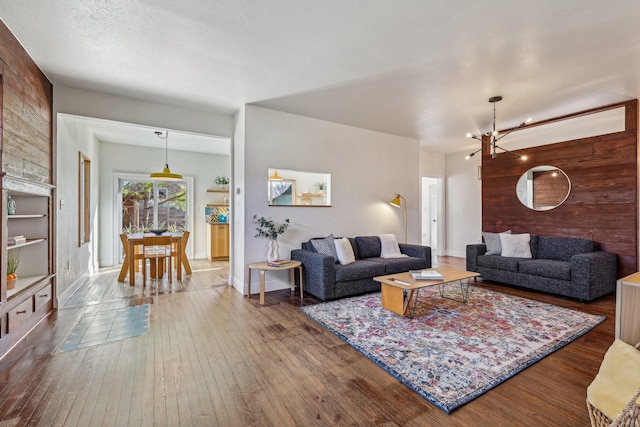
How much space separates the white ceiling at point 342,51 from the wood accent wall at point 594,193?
2.29ft

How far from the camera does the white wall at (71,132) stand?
3.58m

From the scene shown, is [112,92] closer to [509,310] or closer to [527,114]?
[509,310]

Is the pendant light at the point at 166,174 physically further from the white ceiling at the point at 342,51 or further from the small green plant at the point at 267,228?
the small green plant at the point at 267,228

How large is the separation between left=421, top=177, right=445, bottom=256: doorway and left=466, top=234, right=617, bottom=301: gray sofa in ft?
9.12

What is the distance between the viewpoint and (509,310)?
11.1 ft

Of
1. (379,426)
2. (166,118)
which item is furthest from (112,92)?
(379,426)

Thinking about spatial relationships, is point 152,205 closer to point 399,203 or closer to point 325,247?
point 325,247

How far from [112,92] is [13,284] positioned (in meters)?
2.41

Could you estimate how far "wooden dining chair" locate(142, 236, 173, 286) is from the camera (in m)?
4.76

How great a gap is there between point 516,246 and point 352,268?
2.80m

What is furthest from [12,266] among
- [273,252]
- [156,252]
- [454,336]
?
→ [454,336]

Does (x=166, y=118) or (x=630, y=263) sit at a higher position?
(x=166, y=118)

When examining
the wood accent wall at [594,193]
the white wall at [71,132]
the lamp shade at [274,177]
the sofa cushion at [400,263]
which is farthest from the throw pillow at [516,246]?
the white wall at [71,132]

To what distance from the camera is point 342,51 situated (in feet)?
9.26
